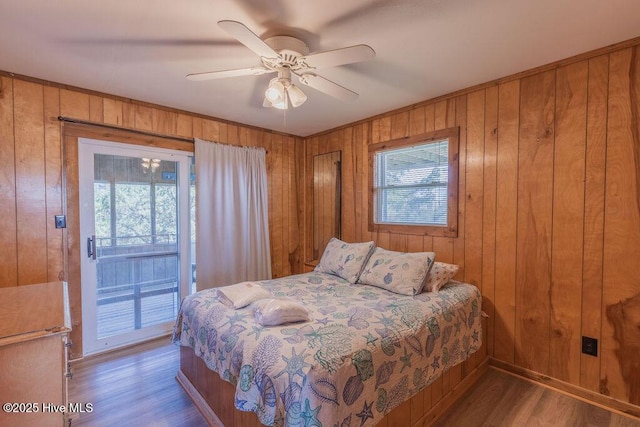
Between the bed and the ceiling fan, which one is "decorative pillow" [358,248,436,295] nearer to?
the bed

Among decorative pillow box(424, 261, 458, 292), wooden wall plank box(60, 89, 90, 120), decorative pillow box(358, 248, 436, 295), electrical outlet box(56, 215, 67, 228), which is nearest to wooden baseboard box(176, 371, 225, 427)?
decorative pillow box(358, 248, 436, 295)

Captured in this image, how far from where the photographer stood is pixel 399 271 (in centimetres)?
238

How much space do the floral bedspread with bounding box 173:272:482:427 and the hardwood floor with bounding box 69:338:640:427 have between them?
13.0 inches

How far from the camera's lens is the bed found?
4.11 ft

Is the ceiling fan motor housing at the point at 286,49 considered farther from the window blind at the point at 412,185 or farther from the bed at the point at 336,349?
the window blind at the point at 412,185

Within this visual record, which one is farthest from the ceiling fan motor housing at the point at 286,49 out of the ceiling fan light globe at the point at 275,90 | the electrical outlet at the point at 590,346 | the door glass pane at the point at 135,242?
the electrical outlet at the point at 590,346

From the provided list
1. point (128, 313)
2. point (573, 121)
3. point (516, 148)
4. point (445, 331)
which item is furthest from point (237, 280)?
point (573, 121)

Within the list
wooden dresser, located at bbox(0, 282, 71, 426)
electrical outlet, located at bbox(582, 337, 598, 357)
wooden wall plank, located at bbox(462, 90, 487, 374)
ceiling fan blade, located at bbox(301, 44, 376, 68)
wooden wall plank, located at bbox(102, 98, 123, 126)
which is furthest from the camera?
wooden wall plank, located at bbox(102, 98, 123, 126)

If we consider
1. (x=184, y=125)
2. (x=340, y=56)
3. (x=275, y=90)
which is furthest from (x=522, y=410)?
(x=184, y=125)

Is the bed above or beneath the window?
beneath

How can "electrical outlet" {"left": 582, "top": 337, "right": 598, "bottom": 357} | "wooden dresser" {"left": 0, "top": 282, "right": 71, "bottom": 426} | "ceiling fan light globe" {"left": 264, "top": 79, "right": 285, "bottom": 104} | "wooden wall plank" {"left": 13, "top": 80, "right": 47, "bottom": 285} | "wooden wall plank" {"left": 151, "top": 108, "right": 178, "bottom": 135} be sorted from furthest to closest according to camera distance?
"wooden wall plank" {"left": 151, "top": 108, "right": 178, "bottom": 135}
"wooden wall plank" {"left": 13, "top": 80, "right": 47, "bottom": 285}
"electrical outlet" {"left": 582, "top": 337, "right": 598, "bottom": 357}
"ceiling fan light globe" {"left": 264, "top": 79, "right": 285, "bottom": 104}
"wooden dresser" {"left": 0, "top": 282, "right": 71, "bottom": 426}

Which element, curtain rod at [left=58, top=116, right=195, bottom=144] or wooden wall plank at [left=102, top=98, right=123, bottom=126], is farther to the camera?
wooden wall plank at [left=102, top=98, right=123, bottom=126]

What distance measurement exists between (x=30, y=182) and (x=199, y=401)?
215 cm

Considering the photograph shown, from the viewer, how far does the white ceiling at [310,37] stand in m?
1.52
